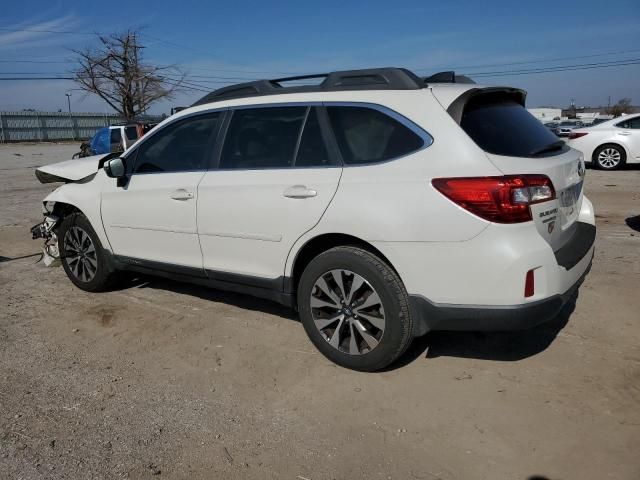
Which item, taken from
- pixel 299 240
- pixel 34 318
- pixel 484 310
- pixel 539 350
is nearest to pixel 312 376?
pixel 299 240

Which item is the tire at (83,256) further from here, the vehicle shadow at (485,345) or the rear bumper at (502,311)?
the rear bumper at (502,311)

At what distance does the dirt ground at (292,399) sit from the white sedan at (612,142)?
11.0 metres

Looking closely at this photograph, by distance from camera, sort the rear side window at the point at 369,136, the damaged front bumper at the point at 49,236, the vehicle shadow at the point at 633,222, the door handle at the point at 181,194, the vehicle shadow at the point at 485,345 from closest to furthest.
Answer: the rear side window at the point at 369,136 < the vehicle shadow at the point at 485,345 < the door handle at the point at 181,194 < the damaged front bumper at the point at 49,236 < the vehicle shadow at the point at 633,222

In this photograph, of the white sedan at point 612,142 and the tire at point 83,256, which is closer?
the tire at point 83,256

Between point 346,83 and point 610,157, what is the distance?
13249 millimetres

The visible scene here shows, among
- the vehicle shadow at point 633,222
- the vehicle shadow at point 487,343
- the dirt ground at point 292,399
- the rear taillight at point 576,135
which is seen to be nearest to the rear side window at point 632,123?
the rear taillight at point 576,135

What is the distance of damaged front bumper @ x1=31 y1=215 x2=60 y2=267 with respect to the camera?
18.6 ft

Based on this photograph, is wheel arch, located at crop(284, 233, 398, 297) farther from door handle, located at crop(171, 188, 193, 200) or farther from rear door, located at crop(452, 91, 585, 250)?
door handle, located at crop(171, 188, 193, 200)

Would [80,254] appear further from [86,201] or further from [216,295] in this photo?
[216,295]

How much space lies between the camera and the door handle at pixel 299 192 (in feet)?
11.0

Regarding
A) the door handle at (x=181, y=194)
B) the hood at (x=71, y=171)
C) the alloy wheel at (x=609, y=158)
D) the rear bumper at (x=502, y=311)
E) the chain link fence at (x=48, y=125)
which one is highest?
the chain link fence at (x=48, y=125)

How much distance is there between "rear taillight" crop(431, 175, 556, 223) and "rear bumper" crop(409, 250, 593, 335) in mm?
480

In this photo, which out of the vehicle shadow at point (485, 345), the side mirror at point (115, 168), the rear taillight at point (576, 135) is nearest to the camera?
the vehicle shadow at point (485, 345)

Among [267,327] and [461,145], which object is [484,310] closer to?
[461,145]
